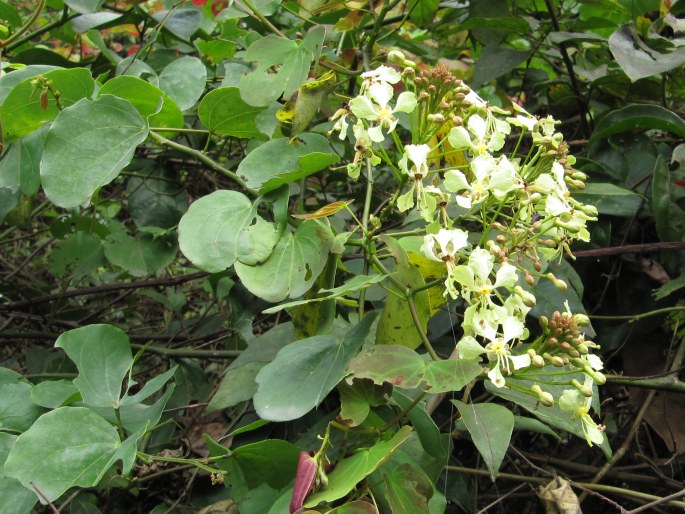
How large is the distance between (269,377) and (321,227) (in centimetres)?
21

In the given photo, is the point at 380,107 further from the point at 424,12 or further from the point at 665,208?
the point at 424,12

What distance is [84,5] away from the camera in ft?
4.25

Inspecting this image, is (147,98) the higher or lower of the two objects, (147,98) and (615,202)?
the higher

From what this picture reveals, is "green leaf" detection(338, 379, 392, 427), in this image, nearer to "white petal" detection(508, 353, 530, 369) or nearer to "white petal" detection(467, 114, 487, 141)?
"white petal" detection(508, 353, 530, 369)

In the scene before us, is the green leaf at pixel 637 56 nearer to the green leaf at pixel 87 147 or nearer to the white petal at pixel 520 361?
the white petal at pixel 520 361

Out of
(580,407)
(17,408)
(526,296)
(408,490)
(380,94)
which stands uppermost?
(380,94)

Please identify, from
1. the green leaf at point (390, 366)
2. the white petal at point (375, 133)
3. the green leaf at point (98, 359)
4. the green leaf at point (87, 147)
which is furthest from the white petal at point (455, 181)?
the green leaf at point (98, 359)

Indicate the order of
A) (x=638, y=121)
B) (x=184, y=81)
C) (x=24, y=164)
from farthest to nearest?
(x=638, y=121), (x=184, y=81), (x=24, y=164)

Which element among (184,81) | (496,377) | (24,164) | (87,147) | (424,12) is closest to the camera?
→ (496,377)

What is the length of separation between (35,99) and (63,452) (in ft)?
1.68

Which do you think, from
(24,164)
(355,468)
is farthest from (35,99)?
(355,468)

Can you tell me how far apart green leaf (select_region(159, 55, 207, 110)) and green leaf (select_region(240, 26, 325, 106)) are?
136 millimetres

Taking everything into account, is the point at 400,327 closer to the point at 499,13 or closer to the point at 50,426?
the point at 50,426

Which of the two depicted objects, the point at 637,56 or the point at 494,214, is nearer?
the point at 494,214
